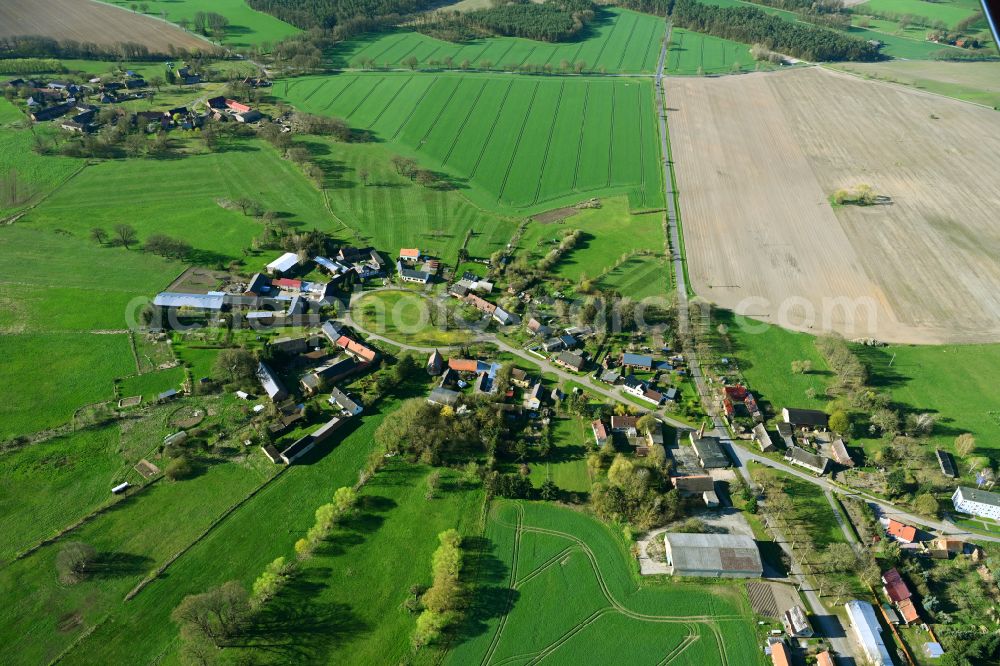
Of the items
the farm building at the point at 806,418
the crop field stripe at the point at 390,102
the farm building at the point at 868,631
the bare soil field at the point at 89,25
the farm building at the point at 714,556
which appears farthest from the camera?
the bare soil field at the point at 89,25

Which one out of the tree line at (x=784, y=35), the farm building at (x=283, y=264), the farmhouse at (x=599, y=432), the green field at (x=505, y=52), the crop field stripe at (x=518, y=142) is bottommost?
the farmhouse at (x=599, y=432)

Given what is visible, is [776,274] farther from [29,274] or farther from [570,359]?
[29,274]

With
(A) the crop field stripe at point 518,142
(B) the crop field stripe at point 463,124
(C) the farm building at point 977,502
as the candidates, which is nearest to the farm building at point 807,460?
(C) the farm building at point 977,502

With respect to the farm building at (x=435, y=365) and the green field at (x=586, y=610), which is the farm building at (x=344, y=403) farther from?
the green field at (x=586, y=610)

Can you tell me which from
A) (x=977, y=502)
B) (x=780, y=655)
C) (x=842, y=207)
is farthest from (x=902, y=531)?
(x=842, y=207)

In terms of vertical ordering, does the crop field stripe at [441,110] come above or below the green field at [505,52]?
below

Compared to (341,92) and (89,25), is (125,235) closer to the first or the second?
(341,92)

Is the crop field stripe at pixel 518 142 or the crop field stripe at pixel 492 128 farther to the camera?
the crop field stripe at pixel 492 128
